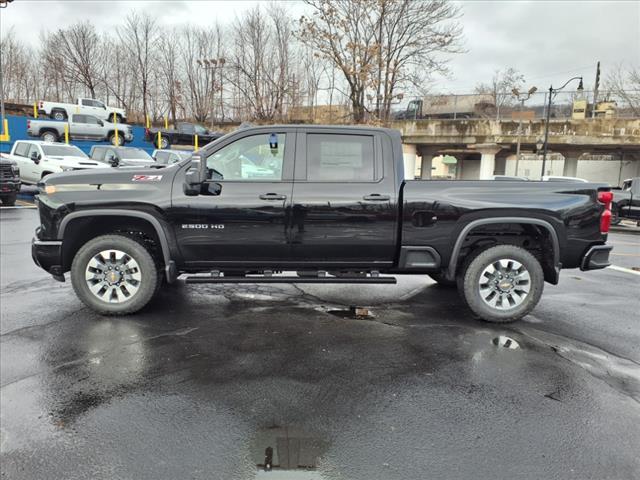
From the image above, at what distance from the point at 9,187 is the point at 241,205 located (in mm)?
13538

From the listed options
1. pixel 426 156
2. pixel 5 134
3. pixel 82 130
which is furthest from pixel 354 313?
pixel 426 156

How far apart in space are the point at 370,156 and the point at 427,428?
9.48 ft

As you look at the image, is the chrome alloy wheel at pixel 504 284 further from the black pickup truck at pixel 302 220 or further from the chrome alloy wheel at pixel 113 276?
the chrome alloy wheel at pixel 113 276

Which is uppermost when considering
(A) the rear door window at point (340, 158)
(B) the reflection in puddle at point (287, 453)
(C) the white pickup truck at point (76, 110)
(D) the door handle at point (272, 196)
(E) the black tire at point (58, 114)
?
(C) the white pickup truck at point (76, 110)

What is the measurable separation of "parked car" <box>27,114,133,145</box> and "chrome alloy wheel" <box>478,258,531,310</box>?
25.2 m

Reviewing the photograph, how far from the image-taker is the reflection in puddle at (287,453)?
8.23 feet

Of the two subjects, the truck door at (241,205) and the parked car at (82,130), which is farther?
the parked car at (82,130)

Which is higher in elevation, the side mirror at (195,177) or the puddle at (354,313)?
the side mirror at (195,177)

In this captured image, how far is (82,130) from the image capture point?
83.7ft

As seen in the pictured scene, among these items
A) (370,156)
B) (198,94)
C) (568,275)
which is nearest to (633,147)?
(568,275)

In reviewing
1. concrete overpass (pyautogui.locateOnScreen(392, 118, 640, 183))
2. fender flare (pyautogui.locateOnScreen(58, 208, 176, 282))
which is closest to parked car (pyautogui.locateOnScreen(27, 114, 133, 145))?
concrete overpass (pyautogui.locateOnScreen(392, 118, 640, 183))

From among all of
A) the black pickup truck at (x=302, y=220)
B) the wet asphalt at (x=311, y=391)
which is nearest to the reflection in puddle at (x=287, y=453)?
the wet asphalt at (x=311, y=391)

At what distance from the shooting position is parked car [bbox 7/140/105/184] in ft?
53.9

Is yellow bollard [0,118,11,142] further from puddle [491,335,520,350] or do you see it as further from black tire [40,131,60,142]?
puddle [491,335,520,350]
